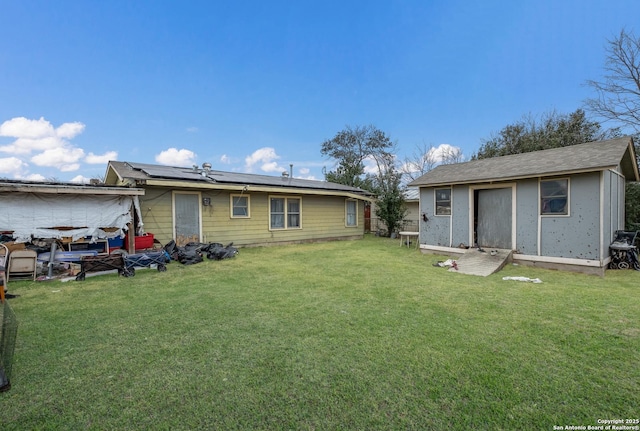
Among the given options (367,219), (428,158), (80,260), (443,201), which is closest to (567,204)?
(443,201)

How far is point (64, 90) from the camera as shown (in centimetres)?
1148

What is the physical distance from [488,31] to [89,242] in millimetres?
16396

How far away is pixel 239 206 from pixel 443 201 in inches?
293

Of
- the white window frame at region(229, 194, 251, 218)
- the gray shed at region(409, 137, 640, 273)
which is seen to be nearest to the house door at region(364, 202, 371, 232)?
the gray shed at region(409, 137, 640, 273)

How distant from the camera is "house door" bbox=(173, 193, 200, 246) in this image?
8.98m

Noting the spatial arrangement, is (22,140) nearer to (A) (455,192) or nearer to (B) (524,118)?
(A) (455,192)

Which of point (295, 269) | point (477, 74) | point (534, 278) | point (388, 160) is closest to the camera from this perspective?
point (534, 278)

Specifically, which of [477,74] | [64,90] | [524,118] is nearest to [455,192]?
[477,74]

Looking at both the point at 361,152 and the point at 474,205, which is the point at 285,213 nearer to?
the point at 474,205

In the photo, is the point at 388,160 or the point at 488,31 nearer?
the point at 488,31

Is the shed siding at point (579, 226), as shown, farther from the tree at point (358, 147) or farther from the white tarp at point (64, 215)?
the tree at point (358, 147)

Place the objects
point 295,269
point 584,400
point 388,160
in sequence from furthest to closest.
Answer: point 388,160 → point 295,269 → point 584,400

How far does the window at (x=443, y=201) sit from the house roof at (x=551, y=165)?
416 millimetres

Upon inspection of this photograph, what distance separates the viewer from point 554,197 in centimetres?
Answer: 711
